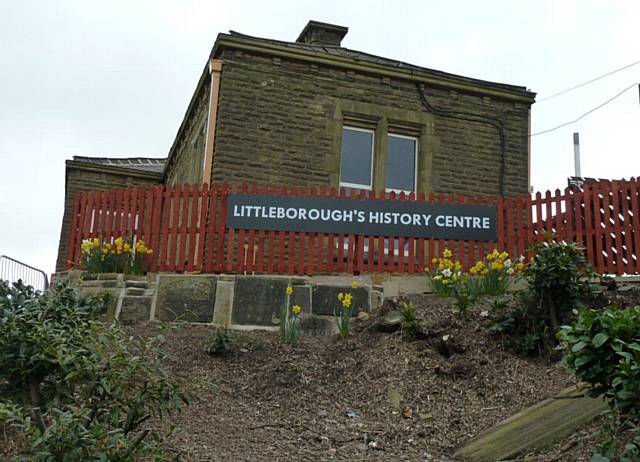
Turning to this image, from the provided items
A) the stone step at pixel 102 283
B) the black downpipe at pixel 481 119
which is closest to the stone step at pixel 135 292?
the stone step at pixel 102 283

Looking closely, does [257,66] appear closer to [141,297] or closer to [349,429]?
[141,297]

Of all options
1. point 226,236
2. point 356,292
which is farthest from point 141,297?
point 356,292

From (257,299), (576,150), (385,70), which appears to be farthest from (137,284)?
(576,150)

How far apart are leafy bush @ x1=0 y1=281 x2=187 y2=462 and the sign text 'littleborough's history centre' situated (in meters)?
4.56

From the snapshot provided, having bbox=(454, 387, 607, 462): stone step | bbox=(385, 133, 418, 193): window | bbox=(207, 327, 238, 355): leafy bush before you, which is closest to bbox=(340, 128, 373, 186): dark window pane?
bbox=(385, 133, 418, 193): window

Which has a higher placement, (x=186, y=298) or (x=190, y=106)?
(x=190, y=106)

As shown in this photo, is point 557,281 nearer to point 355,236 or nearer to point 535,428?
point 535,428

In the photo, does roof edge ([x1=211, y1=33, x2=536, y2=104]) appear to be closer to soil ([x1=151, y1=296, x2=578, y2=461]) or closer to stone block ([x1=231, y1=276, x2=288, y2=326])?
stone block ([x1=231, y1=276, x2=288, y2=326])

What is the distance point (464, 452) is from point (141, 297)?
5.12m

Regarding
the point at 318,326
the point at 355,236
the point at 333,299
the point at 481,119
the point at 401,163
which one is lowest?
the point at 318,326

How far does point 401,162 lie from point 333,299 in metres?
5.29

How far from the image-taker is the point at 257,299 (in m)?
9.53

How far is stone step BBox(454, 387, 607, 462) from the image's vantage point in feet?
17.8

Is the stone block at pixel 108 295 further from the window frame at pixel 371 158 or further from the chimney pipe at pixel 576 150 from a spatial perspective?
the chimney pipe at pixel 576 150
